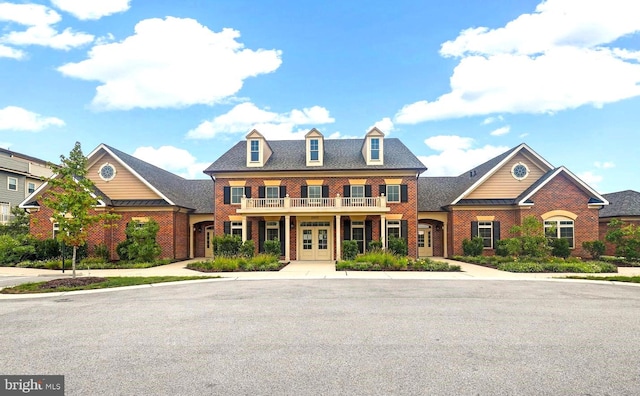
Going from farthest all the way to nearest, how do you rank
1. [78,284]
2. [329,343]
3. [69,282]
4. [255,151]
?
1. [255,151]
2. [69,282]
3. [78,284]
4. [329,343]

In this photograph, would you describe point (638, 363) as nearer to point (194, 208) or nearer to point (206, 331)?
point (206, 331)

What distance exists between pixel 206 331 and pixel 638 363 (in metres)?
7.28

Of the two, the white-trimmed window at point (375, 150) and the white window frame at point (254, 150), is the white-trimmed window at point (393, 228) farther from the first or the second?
the white window frame at point (254, 150)

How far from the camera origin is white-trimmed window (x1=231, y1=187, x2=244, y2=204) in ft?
82.8

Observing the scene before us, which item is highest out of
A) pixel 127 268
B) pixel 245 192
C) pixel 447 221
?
pixel 245 192

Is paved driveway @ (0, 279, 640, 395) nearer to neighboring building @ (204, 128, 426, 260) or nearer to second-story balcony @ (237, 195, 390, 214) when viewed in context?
second-story balcony @ (237, 195, 390, 214)

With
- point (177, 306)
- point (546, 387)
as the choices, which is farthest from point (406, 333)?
point (177, 306)

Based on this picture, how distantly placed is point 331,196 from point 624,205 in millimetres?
21244

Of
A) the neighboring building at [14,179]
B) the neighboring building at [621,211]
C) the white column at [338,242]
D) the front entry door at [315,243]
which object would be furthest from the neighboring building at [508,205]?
the neighboring building at [14,179]

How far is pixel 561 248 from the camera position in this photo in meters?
21.7

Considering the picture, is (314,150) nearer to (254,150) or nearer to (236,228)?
(254,150)

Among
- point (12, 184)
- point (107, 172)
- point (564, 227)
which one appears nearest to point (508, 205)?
point (564, 227)

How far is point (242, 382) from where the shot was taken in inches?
187

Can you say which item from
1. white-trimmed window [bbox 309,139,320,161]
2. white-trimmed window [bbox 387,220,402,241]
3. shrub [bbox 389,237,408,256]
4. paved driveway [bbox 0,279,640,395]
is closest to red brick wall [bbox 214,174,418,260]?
white-trimmed window [bbox 387,220,402,241]
